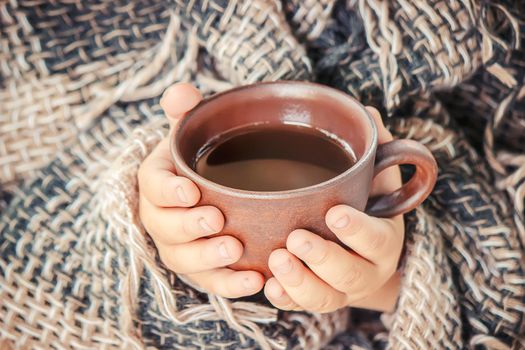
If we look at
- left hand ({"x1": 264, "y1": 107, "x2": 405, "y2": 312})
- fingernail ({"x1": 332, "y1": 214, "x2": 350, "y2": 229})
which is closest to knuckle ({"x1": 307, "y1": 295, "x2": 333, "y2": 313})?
left hand ({"x1": 264, "y1": 107, "x2": 405, "y2": 312})

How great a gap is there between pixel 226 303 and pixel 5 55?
0.41 m

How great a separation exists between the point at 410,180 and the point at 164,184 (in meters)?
0.22

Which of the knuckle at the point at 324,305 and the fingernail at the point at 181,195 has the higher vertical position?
the fingernail at the point at 181,195

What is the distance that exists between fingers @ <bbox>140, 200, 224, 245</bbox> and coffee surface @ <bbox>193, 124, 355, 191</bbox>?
0.18ft

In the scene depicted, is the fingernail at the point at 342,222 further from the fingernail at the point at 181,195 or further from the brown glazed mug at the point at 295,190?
the fingernail at the point at 181,195

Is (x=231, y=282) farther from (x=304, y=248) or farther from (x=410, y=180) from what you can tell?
(x=410, y=180)

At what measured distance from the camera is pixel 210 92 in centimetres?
74

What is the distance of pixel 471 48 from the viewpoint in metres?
0.67

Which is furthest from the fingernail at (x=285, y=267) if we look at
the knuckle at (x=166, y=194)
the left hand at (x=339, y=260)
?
the knuckle at (x=166, y=194)

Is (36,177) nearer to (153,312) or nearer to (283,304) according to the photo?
(153,312)

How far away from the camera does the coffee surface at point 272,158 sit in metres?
0.59

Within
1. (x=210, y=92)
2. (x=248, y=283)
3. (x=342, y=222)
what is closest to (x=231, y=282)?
(x=248, y=283)

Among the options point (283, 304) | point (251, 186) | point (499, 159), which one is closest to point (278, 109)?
point (251, 186)

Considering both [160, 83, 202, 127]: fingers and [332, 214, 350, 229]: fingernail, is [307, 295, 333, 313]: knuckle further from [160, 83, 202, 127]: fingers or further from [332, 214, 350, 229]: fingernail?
[160, 83, 202, 127]: fingers
